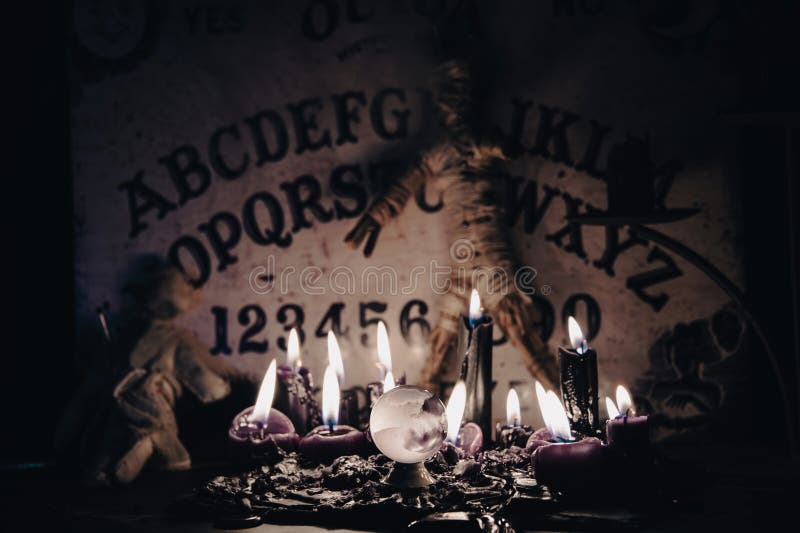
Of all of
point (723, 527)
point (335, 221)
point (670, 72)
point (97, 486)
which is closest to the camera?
point (723, 527)

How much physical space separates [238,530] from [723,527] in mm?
1221

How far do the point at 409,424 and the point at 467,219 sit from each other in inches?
47.5

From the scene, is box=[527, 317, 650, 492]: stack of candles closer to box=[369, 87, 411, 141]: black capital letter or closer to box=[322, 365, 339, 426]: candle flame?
box=[322, 365, 339, 426]: candle flame

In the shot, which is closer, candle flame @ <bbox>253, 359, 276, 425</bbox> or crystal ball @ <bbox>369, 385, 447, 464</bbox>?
crystal ball @ <bbox>369, 385, 447, 464</bbox>

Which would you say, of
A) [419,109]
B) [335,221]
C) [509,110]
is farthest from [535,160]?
[335,221]

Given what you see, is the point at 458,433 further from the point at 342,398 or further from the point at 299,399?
the point at 299,399

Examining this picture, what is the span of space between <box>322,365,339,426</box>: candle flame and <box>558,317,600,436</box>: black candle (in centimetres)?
68

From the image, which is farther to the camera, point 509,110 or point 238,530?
point 509,110

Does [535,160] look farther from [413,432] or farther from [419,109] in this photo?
[413,432]

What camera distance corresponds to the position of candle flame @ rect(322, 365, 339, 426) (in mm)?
2361

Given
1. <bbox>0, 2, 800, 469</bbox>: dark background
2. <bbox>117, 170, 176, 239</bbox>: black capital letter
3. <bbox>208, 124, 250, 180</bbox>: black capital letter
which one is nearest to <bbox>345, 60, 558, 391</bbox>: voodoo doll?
<bbox>208, 124, 250, 180</bbox>: black capital letter

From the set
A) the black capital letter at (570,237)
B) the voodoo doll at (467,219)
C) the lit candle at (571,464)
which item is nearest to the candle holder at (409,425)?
the lit candle at (571,464)

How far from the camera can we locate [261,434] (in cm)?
246

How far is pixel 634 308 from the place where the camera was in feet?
10.2
